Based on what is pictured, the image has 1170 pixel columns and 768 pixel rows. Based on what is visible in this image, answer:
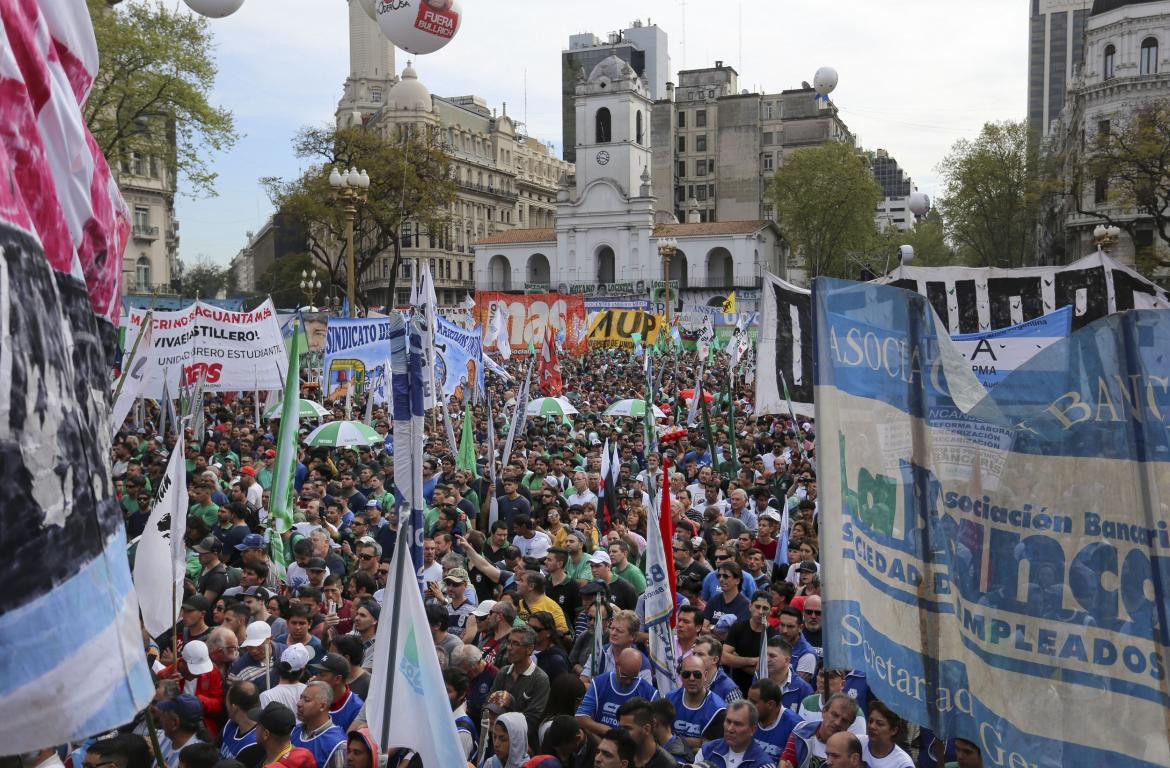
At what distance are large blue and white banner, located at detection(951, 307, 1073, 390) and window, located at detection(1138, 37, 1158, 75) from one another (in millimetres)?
51211

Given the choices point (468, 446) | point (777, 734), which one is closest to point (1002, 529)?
point (777, 734)

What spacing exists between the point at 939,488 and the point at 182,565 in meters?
5.09

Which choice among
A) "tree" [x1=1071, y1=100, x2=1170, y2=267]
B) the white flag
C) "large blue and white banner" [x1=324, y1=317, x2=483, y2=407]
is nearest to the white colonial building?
"tree" [x1=1071, y1=100, x2=1170, y2=267]

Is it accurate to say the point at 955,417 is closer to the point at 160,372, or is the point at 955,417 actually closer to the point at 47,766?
the point at 47,766

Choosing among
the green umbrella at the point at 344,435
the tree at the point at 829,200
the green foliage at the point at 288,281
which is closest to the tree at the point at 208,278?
the green foliage at the point at 288,281

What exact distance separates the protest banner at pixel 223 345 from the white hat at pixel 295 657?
9.79 m

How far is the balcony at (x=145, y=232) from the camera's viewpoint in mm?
59344

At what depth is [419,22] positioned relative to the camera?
29.1 feet

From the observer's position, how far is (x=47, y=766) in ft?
15.5

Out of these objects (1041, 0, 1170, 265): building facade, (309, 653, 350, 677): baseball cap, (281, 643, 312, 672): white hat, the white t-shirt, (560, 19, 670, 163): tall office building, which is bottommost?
the white t-shirt

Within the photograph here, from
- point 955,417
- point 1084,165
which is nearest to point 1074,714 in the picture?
point 955,417

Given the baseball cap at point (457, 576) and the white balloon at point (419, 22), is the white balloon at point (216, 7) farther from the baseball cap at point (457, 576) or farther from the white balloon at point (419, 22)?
the baseball cap at point (457, 576)

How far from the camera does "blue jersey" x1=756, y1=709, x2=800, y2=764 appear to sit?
18.5ft

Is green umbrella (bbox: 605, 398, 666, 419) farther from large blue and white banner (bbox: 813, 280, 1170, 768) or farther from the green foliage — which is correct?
the green foliage
